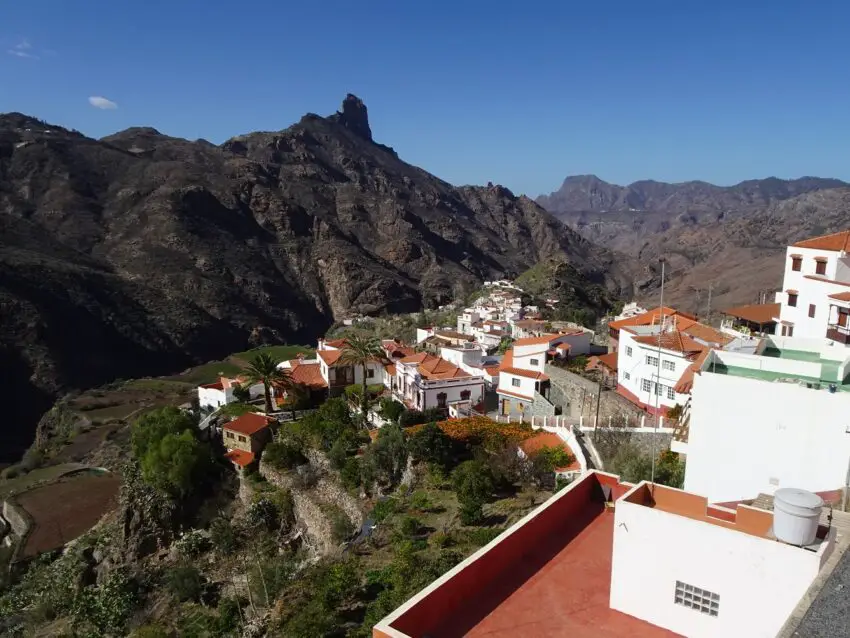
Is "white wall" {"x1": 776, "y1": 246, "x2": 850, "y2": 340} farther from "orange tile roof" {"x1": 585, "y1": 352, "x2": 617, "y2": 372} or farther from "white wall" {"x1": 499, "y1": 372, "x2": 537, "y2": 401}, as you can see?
"white wall" {"x1": 499, "y1": 372, "x2": 537, "y2": 401}

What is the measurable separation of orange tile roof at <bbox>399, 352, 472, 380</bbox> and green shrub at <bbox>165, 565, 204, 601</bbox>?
1473 cm

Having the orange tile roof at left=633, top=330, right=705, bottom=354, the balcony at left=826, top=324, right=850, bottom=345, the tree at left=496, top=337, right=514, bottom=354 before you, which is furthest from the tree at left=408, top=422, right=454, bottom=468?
the tree at left=496, top=337, right=514, bottom=354

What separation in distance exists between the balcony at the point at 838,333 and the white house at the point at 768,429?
12029 mm

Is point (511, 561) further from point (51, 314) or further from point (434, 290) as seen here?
point (434, 290)

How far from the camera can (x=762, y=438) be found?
40.1 feet

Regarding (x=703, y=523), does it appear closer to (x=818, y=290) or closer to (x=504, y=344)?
(x=818, y=290)

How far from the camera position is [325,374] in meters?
37.7

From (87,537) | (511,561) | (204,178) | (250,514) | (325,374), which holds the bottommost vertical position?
(87,537)

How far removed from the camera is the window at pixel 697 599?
661 centimetres

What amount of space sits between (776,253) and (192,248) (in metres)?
128

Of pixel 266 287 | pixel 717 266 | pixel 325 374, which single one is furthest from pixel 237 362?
pixel 717 266

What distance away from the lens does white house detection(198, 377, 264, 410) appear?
38969 mm

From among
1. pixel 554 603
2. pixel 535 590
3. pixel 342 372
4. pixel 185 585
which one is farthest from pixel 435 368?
pixel 554 603

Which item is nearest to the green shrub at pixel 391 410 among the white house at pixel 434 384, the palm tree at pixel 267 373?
the white house at pixel 434 384
